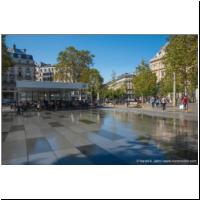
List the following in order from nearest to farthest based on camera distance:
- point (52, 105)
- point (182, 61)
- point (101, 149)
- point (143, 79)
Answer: point (101, 149)
point (182, 61)
point (52, 105)
point (143, 79)

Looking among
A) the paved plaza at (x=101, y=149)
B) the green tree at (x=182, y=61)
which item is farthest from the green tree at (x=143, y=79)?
the paved plaza at (x=101, y=149)

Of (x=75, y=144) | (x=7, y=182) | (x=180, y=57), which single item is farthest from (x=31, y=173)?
(x=180, y=57)

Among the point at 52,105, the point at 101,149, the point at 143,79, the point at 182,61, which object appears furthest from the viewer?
the point at 143,79

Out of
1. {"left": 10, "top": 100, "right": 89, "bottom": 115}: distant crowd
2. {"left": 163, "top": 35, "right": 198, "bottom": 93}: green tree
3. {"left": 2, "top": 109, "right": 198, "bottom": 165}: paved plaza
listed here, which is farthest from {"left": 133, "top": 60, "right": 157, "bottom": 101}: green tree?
{"left": 2, "top": 109, "right": 198, "bottom": 165}: paved plaza

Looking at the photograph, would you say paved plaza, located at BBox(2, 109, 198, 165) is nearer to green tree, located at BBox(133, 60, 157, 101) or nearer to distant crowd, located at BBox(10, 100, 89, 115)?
→ distant crowd, located at BBox(10, 100, 89, 115)

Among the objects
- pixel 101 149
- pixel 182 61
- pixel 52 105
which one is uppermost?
pixel 182 61

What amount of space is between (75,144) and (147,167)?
261cm

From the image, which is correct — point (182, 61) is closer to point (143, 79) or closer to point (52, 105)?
point (52, 105)

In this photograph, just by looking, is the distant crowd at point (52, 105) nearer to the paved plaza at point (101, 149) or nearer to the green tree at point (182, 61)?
the green tree at point (182, 61)

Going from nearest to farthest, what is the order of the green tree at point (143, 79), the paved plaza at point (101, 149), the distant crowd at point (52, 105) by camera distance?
1. the paved plaza at point (101, 149)
2. the distant crowd at point (52, 105)
3. the green tree at point (143, 79)

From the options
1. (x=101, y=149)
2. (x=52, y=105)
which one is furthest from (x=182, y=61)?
(x=52, y=105)
